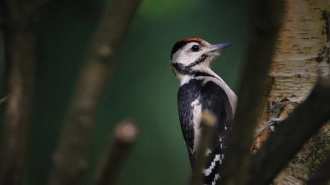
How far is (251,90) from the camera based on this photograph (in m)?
0.90

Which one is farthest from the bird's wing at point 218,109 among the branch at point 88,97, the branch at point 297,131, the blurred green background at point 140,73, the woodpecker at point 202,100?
the branch at point 88,97

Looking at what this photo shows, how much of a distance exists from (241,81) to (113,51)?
187 mm

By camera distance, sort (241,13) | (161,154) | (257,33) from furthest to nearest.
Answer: (241,13), (161,154), (257,33)

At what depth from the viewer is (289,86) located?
2.57 metres

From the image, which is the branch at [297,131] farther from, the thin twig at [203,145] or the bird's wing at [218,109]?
the bird's wing at [218,109]

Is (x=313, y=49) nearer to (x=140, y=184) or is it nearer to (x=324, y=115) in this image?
(x=324, y=115)

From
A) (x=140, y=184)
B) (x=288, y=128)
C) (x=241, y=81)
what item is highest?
(x=241, y=81)

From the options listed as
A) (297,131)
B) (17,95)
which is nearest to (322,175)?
(297,131)

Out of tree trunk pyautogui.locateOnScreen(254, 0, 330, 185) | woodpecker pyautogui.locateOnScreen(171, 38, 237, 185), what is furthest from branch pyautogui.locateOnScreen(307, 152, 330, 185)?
woodpecker pyautogui.locateOnScreen(171, 38, 237, 185)

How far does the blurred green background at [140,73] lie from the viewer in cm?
467

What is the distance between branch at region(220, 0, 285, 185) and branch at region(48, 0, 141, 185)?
0.18m

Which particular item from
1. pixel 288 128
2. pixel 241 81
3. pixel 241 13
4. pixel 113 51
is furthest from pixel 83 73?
pixel 241 13

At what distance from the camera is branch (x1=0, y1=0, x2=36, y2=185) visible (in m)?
0.86

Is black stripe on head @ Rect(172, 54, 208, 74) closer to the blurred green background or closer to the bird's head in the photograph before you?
the bird's head
